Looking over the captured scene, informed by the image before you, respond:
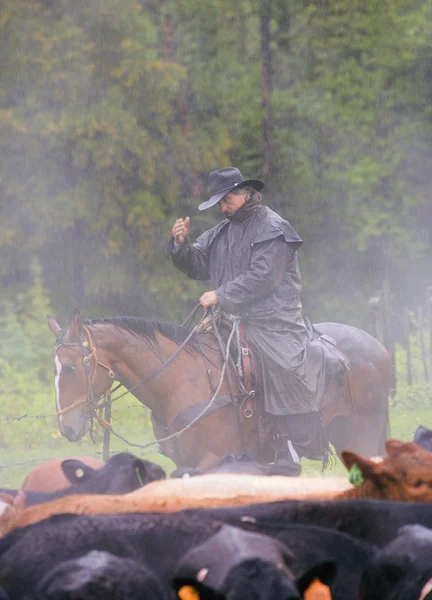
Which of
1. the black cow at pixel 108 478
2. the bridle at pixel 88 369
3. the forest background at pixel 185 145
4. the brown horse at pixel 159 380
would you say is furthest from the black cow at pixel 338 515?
the forest background at pixel 185 145

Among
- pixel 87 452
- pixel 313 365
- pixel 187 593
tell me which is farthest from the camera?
pixel 87 452

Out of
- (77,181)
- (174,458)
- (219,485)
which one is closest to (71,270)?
(77,181)

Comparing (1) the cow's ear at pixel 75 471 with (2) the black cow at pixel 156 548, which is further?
(1) the cow's ear at pixel 75 471

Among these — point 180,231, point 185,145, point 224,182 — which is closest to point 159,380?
point 180,231

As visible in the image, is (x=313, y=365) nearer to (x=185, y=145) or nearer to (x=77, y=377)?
(x=77, y=377)

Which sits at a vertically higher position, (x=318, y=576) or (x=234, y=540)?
(x=234, y=540)

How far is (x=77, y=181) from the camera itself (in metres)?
13.5

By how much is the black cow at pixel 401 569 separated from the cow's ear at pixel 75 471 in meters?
0.92

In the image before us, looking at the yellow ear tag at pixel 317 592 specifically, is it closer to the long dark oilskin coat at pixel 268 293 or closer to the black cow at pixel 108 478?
the black cow at pixel 108 478

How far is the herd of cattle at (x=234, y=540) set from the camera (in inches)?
75.1

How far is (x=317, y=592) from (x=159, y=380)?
168 inches

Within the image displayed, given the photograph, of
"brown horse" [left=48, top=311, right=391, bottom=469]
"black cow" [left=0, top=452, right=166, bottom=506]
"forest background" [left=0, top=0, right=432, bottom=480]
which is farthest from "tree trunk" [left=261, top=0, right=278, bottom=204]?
"black cow" [left=0, top=452, right=166, bottom=506]

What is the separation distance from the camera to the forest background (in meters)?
13.1

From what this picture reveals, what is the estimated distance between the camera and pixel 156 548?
83.7 inches
